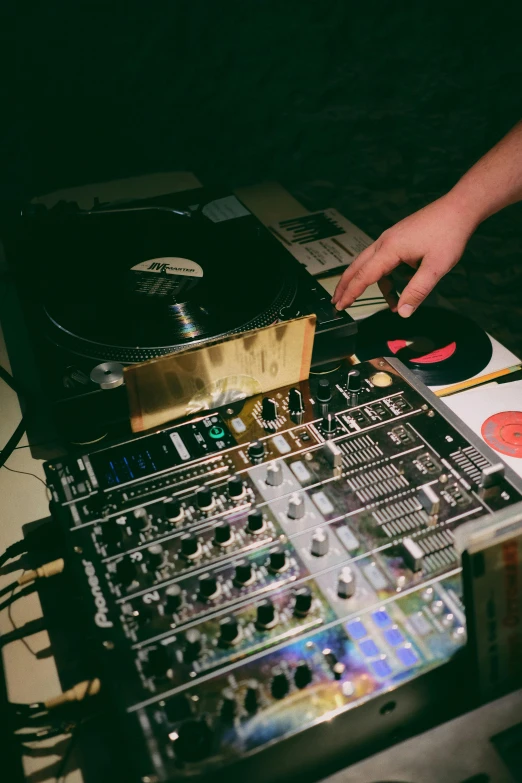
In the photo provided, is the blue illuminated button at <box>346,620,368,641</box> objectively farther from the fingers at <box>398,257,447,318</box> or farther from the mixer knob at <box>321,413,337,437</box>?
the fingers at <box>398,257,447,318</box>

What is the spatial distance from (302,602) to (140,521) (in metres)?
0.27

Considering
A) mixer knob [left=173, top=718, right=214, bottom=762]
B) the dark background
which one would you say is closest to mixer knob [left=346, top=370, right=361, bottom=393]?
mixer knob [left=173, top=718, right=214, bottom=762]

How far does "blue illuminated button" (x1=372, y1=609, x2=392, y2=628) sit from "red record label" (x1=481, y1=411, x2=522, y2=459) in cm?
52

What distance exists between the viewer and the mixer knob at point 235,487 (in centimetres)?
94

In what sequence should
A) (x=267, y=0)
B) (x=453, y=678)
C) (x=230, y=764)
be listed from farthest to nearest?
(x=267, y=0), (x=453, y=678), (x=230, y=764)

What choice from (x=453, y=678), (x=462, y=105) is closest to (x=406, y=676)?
(x=453, y=678)

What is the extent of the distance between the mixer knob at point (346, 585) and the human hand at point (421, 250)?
0.69 meters

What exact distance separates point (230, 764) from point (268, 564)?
9.7 inches

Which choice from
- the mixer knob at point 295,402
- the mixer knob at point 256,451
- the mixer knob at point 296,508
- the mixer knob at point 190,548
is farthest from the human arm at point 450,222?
the mixer knob at point 190,548

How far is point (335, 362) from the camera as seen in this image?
4.38ft

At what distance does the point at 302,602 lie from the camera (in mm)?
793

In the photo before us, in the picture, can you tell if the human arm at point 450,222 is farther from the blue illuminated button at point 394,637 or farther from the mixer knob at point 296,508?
the blue illuminated button at point 394,637

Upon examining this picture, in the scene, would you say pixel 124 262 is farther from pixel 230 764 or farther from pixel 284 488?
pixel 230 764

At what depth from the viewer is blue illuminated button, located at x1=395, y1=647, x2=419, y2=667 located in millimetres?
760
